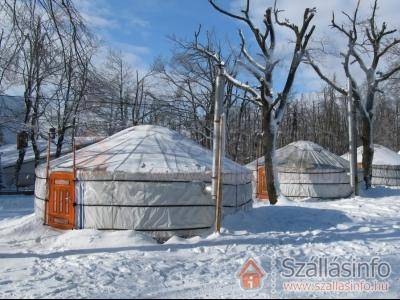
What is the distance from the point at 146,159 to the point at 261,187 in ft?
28.7

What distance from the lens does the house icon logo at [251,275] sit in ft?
17.3

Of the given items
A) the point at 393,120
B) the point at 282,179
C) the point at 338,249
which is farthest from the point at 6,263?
the point at 393,120

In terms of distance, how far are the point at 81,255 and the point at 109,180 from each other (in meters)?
1.97

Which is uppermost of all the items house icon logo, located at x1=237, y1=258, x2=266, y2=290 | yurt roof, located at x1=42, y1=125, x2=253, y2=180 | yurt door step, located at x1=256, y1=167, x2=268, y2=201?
yurt roof, located at x1=42, y1=125, x2=253, y2=180

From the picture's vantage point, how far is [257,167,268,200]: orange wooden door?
17.1 m

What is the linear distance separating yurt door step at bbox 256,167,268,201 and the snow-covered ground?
19.0 ft

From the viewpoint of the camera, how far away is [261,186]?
682 inches

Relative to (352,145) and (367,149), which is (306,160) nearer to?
(352,145)

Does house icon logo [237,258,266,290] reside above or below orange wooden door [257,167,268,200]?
below

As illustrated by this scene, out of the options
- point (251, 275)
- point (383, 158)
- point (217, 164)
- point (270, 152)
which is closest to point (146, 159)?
point (217, 164)

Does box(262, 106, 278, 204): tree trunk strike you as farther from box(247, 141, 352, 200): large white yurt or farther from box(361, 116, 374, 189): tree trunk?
box(361, 116, 374, 189): tree trunk

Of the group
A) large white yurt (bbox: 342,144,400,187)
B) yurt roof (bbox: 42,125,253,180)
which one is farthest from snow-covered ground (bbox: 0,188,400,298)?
large white yurt (bbox: 342,144,400,187)

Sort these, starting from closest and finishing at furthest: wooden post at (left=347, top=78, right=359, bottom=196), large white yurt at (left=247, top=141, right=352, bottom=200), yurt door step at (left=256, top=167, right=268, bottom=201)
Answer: wooden post at (left=347, top=78, right=359, bottom=196), large white yurt at (left=247, top=141, right=352, bottom=200), yurt door step at (left=256, top=167, right=268, bottom=201)

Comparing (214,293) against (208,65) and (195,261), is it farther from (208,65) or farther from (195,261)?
(208,65)
